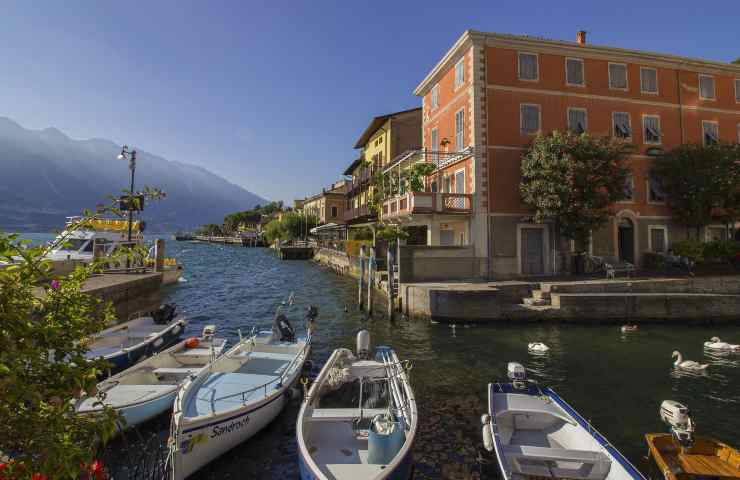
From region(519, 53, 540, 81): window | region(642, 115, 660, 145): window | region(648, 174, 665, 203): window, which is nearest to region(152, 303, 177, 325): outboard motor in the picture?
region(519, 53, 540, 81): window

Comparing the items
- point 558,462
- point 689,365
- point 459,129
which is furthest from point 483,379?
point 459,129

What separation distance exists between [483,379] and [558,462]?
5.12m

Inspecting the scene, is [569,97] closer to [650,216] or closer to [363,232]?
[650,216]

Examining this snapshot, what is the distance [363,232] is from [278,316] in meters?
24.9

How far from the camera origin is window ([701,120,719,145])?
1060 inches

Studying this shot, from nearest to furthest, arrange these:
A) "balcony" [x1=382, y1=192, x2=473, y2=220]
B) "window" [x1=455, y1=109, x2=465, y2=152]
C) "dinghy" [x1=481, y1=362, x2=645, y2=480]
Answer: "dinghy" [x1=481, y1=362, x2=645, y2=480], "balcony" [x1=382, y1=192, x2=473, y2=220], "window" [x1=455, y1=109, x2=465, y2=152]

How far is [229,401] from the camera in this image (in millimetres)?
8430

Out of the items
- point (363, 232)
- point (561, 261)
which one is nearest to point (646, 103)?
point (561, 261)

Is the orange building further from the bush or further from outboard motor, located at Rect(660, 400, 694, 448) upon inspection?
outboard motor, located at Rect(660, 400, 694, 448)

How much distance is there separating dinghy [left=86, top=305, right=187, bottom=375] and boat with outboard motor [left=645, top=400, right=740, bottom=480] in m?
12.7

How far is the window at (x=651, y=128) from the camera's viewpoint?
1031 inches

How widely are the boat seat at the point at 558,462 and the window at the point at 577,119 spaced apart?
22.7 metres

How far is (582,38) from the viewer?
27031 millimetres

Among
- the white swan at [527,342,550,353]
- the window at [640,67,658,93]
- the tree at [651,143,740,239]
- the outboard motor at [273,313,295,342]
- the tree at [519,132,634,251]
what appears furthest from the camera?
the window at [640,67,658,93]
